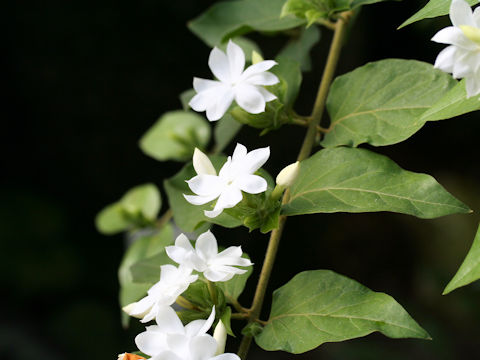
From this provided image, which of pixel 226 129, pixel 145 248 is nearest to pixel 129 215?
pixel 145 248

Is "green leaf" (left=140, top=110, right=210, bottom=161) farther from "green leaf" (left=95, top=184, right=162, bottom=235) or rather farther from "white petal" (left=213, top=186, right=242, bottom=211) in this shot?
"white petal" (left=213, top=186, right=242, bottom=211)

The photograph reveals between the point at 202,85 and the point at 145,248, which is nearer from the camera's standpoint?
the point at 202,85

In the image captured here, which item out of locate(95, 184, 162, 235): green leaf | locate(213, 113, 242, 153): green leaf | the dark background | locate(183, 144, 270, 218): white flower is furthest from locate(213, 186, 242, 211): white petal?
the dark background

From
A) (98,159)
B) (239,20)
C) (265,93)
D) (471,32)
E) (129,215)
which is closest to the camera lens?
(471,32)

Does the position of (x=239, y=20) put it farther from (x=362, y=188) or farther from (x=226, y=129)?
(x=362, y=188)

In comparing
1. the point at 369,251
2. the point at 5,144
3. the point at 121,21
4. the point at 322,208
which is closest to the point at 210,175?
the point at 322,208

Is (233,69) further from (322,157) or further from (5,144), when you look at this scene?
(5,144)
